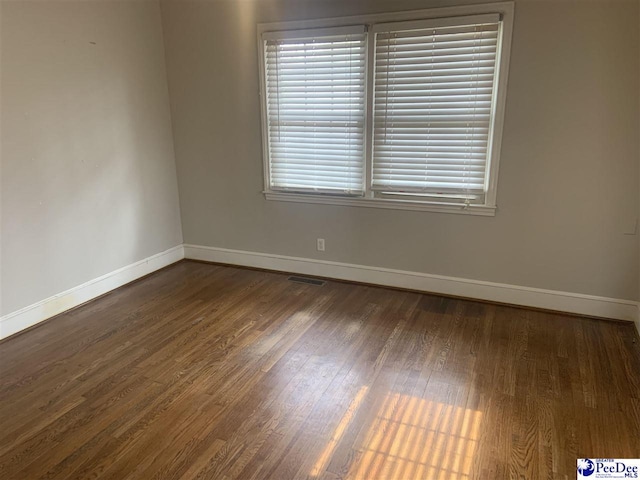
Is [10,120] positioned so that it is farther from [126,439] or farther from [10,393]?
[126,439]

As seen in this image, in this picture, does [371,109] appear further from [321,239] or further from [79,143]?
[79,143]

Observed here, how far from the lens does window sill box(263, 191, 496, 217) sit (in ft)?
10.9

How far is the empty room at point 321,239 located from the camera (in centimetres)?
206

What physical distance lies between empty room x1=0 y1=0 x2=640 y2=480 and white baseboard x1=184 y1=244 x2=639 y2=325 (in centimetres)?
2

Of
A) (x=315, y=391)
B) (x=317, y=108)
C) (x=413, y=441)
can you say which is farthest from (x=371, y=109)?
(x=413, y=441)

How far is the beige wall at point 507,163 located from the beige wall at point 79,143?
29 centimetres

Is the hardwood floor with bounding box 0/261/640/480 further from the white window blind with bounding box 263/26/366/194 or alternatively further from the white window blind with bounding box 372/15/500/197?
the white window blind with bounding box 263/26/366/194

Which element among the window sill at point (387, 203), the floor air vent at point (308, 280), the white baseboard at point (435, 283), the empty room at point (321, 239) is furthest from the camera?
the floor air vent at point (308, 280)

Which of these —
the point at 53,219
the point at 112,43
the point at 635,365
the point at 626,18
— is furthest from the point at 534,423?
the point at 112,43

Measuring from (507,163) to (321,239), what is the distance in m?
1.63

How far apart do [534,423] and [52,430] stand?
2.28m

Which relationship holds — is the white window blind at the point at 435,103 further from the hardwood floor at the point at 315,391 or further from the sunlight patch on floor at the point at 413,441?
the sunlight patch on floor at the point at 413,441

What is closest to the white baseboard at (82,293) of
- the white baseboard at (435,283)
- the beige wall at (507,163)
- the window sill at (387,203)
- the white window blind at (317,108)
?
the white baseboard at (435,283)

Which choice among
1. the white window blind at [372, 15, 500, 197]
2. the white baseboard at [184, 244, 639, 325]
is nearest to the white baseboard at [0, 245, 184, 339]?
the white baseboard at [184, 244, 639, 325]
